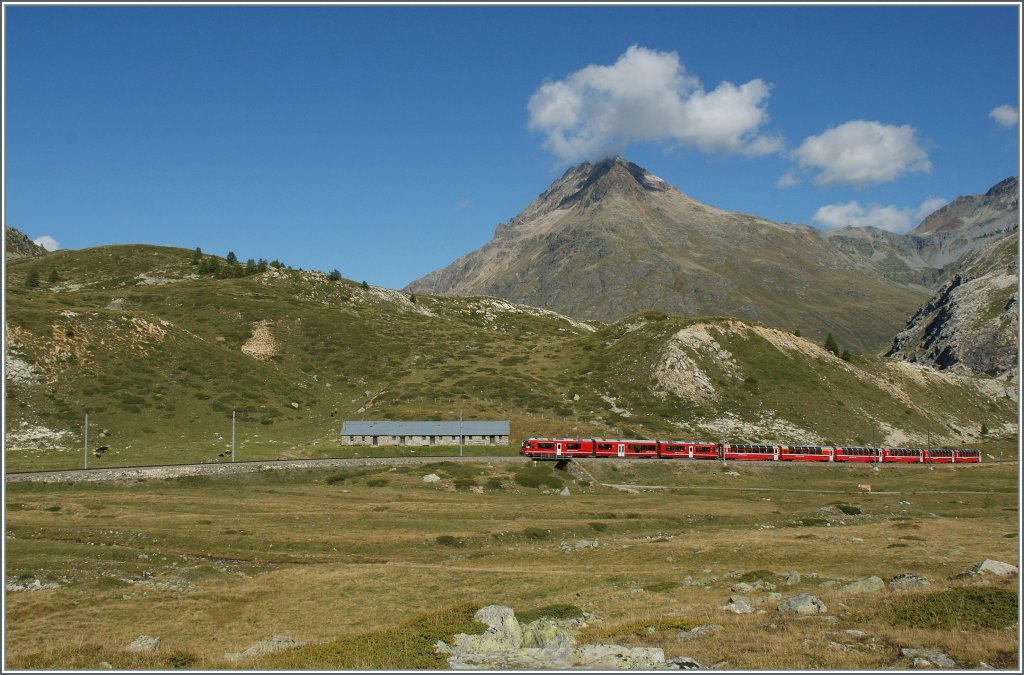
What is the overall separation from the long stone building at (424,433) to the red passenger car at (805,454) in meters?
43.0

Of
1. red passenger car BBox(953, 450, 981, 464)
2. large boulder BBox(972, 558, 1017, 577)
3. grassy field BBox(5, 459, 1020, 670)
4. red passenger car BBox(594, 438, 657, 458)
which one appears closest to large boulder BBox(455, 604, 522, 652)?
grassy field BBox(5, 459, 1020, 670)

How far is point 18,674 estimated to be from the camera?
79.2 feet

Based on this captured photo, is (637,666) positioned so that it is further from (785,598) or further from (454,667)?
(785,598)

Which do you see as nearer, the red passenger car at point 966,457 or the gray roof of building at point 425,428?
the gray roof of building at point 425,428

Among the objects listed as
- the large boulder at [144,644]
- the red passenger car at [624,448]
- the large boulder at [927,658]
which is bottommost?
the large boulder at [144,644]

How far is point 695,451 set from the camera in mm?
110938

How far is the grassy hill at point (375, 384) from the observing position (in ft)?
389

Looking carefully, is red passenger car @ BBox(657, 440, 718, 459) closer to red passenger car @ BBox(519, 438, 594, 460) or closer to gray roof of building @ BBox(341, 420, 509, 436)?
red passenger car @ BBox(519, 438, 594, 460)

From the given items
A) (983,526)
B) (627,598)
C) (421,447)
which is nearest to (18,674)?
(627,598)

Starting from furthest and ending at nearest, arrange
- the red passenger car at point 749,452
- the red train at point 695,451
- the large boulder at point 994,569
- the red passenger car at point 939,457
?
the red passenger car at point 939,457, the red passenger car at point 749,452, the red train at point 695,451, the large boulder at point 994,569

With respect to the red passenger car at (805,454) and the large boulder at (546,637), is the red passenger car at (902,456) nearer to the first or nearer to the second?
the red passenger car at (805,454)

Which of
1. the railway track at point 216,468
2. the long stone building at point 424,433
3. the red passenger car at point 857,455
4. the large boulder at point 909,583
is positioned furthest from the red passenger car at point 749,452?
the large boulder at point 909,583

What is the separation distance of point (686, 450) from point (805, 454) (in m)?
20.4

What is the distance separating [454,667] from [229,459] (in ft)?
277
